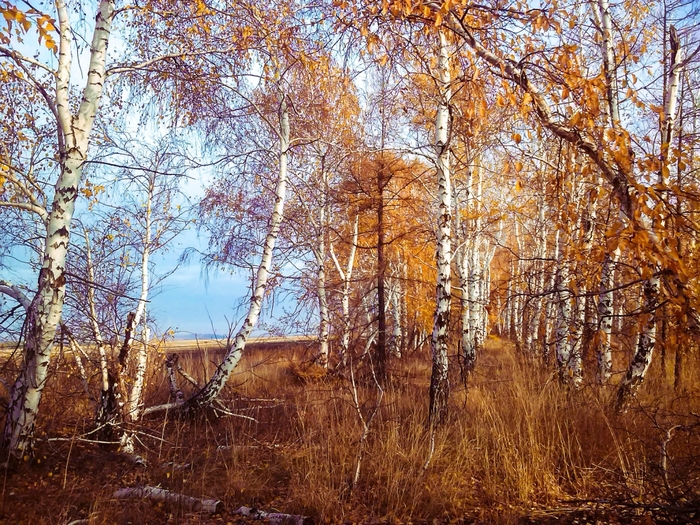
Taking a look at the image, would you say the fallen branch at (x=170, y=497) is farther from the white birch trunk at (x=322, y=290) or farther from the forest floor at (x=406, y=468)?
the white birch trunk at (x=322, y=290)

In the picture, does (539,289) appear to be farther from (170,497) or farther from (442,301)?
(170,497)

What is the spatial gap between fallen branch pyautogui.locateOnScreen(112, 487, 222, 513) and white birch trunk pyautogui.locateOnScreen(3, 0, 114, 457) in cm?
131

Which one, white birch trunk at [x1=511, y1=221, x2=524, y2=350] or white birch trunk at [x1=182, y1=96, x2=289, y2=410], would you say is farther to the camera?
white birch trunk at [x1=182, y1=96, x2=289, y2=410]

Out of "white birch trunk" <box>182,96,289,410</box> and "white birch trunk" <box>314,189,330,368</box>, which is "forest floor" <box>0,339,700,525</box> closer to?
"white birch trunk" <box>182,96,289,410</box>

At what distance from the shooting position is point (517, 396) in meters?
6.16

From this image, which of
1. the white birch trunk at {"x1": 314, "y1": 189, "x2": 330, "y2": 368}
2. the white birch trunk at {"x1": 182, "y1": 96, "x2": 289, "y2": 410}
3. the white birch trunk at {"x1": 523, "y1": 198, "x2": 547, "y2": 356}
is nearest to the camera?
the white birch trunk at {"x1": 182, "y1": 96, "x2": 289, "y2": 410}

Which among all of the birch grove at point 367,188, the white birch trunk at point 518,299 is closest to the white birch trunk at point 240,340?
the birch grove at point 367,188

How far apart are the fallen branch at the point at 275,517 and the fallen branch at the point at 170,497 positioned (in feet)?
0.73

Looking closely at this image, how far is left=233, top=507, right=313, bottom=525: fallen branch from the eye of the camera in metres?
3.74

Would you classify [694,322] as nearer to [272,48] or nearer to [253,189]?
[272,48]

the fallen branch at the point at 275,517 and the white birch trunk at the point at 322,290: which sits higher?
the white birch trunk at the point at 322,290

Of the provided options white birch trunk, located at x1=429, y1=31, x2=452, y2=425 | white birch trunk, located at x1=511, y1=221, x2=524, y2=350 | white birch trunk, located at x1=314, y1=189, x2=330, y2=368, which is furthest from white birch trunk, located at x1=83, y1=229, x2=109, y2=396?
white birch trunk, located at x1=314, y1=189, x2=330, y2=368

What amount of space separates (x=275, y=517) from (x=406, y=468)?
1.37 meters

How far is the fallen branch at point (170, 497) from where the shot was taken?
401cm
